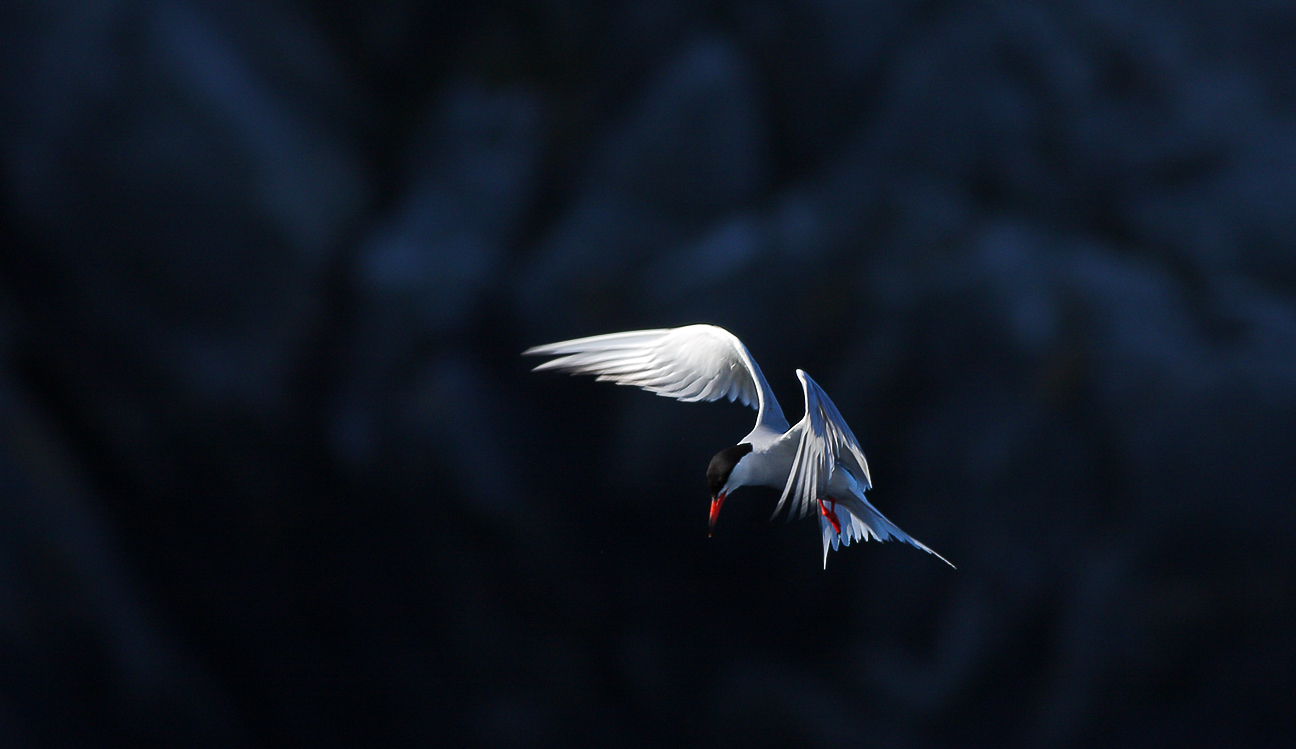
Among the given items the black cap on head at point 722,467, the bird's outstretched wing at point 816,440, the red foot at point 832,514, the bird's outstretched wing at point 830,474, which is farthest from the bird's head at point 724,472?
the red foot at point 832,514

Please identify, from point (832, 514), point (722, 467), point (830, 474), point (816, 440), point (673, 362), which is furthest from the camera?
point (832, 514)

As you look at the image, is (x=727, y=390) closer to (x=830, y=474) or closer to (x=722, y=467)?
(x=722, y=467)

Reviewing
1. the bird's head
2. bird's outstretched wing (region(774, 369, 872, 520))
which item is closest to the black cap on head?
the bird's head

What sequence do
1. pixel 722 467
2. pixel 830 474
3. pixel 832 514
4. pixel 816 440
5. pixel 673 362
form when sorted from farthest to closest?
pixel 832 514, pixel 673 362, pixel 722 467, pixel 830 474, pixel 816 440

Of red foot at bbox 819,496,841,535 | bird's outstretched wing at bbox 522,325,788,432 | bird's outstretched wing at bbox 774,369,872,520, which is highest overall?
bird's outstretched wing at bbox 522,325,788,432

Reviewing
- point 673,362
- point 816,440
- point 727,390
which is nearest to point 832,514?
point 727,390

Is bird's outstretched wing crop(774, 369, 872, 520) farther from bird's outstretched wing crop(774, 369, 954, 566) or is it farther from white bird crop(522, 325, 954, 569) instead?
white bird crop(522, 325, 954, 569)

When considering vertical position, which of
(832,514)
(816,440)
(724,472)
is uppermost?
(816,440)
